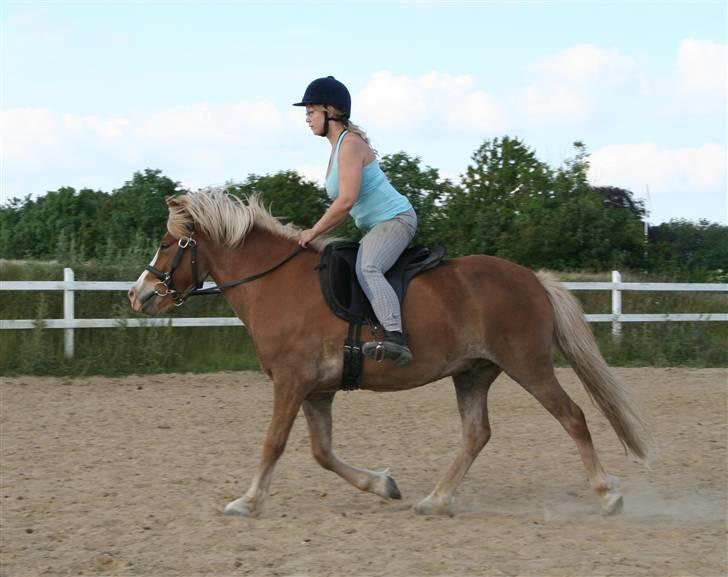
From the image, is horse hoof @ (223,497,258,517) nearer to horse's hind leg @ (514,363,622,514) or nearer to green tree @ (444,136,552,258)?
horse's hind leg @ (514,363,622,514)

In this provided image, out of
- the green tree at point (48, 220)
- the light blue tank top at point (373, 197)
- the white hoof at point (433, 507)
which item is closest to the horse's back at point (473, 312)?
the light blue tank top at point (373, 197)

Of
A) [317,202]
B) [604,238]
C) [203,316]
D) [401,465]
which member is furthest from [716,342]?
[317,202]

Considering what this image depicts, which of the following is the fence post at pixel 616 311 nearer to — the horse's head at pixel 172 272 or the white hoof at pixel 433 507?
the white hoof at pixel 433 507

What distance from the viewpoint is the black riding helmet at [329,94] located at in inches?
238

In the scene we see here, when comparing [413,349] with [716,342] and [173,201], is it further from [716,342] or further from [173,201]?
[716,342]

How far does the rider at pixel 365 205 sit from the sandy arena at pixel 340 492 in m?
1.30

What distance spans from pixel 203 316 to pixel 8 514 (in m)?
8.71

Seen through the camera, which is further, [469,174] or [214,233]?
[469,174]

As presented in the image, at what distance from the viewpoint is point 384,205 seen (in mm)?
6180

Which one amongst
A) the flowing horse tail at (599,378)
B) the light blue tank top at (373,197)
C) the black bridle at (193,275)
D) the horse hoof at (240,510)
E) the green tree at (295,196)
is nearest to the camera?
the horse hoof at (240,510)

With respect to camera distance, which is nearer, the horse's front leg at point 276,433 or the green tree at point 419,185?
the horse's front leg at point 276,433

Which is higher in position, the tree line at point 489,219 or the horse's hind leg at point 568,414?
the tree line at point 489,219

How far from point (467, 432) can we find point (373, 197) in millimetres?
1781

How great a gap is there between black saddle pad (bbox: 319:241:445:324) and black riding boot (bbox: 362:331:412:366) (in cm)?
17
